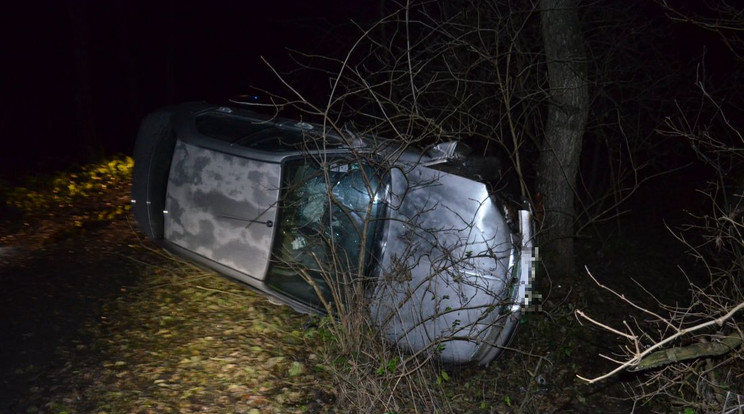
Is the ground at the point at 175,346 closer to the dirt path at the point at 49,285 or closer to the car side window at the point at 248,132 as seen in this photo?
the dirt path at the point at 49,285

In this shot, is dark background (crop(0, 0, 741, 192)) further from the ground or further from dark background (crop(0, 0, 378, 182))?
the ground

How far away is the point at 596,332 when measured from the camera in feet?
25.9

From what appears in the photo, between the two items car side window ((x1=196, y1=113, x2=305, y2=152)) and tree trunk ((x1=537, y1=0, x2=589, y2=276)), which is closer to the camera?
car side window ((x1=196, y1=113, x2=305, y2=152))

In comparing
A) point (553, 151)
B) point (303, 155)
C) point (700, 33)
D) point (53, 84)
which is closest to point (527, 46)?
point (553, 151)

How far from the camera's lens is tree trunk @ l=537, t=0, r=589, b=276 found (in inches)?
339

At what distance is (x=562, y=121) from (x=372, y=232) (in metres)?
4.00

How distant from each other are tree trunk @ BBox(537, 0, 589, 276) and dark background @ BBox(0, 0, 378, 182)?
530 cm

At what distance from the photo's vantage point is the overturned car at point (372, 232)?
562cm

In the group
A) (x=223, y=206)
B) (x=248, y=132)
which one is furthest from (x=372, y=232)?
(x=248, y=132)

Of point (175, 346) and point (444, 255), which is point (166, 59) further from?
point (444, 255)

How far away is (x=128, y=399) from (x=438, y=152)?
3.25 m

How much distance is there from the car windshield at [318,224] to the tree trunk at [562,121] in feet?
10.5

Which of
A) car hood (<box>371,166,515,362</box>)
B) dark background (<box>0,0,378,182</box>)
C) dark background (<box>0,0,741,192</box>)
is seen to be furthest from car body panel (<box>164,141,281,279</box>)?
dark background (<box>0,0,378,182</box>)

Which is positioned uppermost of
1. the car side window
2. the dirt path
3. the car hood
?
the car side window
